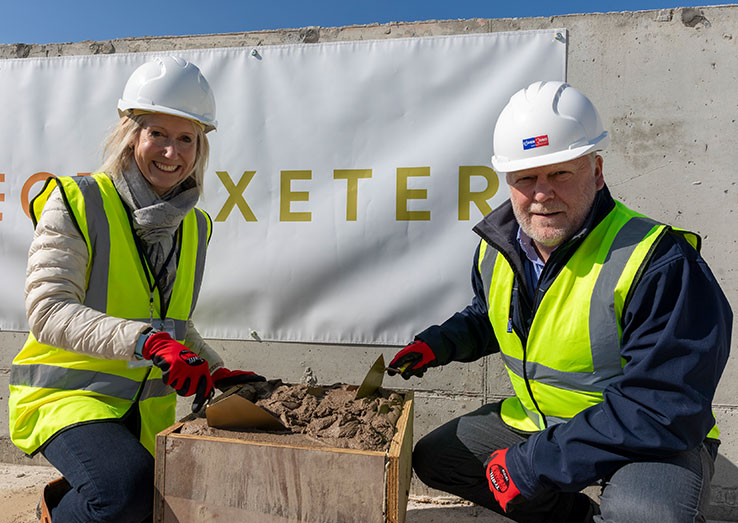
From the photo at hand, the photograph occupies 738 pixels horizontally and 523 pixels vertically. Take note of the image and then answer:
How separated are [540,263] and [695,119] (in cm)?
119

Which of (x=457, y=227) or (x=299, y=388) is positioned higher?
(x=457, y=227)

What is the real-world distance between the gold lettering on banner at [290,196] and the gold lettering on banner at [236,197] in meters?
0.15

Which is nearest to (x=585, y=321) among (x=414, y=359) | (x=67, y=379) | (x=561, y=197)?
(x=561, y=197)

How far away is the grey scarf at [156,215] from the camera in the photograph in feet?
6.39

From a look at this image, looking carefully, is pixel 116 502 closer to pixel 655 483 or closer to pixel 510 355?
pixel 510 355

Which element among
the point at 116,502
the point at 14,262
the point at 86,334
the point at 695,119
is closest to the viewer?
the point at 116,502

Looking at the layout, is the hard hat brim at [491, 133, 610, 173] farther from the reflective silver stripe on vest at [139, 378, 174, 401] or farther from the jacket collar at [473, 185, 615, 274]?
the reflective silver stripe on vest at [139, 378, 174, 401]

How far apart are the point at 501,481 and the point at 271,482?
2.20ft

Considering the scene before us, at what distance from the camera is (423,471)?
2.11 meters

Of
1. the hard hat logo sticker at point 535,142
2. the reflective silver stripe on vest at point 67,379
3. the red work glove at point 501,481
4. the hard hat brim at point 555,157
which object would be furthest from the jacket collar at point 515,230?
the reflective silver stripe on vest at point 67,379

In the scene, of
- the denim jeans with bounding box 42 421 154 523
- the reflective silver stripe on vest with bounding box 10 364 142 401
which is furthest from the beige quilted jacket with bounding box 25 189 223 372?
the denim jeans with bounding box 42 421 154 523

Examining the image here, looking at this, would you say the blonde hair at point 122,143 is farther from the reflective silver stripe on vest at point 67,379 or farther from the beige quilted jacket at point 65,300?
the reflective silver stripe on vest at point 67,379

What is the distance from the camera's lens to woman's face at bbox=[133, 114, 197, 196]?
200 centimetres

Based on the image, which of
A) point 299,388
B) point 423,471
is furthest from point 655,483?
point 299,388
